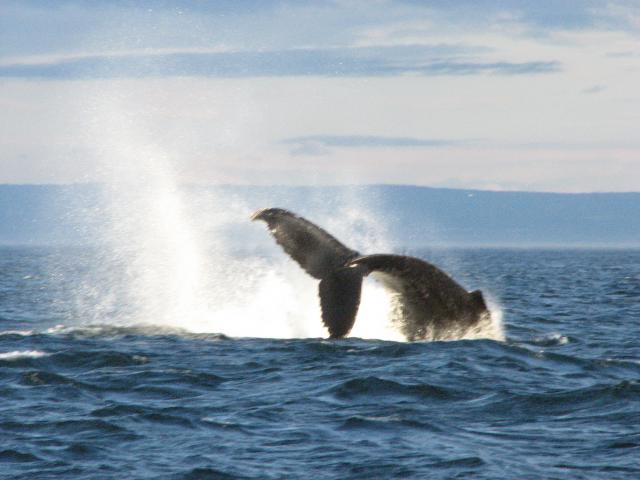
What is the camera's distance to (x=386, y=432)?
39.3 ft

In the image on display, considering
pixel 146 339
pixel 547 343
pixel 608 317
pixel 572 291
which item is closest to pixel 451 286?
pixel 547 343

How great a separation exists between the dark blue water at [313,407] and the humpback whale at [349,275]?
2.14 ft

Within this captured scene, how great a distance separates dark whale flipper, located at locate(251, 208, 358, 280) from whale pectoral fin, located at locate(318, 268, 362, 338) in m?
0.23

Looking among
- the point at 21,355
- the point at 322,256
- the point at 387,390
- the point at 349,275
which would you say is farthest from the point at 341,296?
the point at 21,355

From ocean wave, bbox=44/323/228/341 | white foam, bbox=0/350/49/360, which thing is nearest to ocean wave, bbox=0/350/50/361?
white foam, bbox=0/350/49/360

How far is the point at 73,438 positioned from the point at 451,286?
612 cm

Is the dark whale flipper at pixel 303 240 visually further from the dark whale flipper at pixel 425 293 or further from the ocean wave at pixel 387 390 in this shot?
the ocean wave at pixel 387 390

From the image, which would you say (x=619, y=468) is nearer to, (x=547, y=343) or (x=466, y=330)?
(x=466, y=330)

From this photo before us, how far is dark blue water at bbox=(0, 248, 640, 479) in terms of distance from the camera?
10.8m

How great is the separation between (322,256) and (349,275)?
54 centimetres

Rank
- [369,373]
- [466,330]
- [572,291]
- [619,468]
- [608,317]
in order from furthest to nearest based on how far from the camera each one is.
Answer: [572,291], [608,317], [466,330], [369,373], [619,468]

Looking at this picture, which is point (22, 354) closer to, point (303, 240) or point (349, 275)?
point (303, 240)

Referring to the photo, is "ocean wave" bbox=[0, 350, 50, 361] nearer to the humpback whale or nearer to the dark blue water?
the dark blue water

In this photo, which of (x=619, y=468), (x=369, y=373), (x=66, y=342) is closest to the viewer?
(x=619, y=468)
